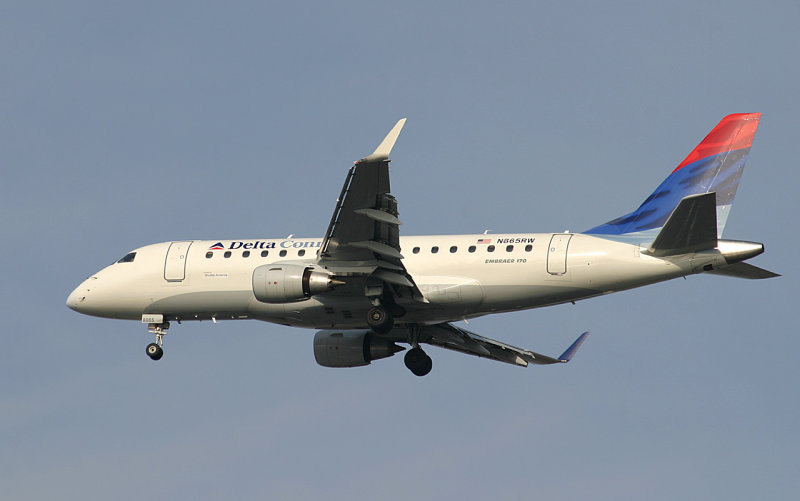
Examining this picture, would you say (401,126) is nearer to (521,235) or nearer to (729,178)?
(521,235)

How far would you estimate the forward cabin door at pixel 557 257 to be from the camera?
3672 centimetres

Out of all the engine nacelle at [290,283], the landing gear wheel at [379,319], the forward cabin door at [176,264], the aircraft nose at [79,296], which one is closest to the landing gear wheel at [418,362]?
the landing gear wheel at [379,319]

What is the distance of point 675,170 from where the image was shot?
3878 centimetres

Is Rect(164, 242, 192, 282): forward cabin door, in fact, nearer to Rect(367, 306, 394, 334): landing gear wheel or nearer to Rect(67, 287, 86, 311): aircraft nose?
Rect(67, 287, 86, 311): aircraft nose

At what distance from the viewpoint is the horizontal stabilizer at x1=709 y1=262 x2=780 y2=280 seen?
35844 mm

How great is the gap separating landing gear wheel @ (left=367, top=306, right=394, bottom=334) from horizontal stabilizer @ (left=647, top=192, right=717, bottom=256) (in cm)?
Result: 801

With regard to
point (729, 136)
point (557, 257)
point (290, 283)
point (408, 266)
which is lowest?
point (290, 283)

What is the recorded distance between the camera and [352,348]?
4219 centimetres

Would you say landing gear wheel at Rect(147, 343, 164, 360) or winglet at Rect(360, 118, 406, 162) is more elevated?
winglet at Rect(360, 118, 406, 162)

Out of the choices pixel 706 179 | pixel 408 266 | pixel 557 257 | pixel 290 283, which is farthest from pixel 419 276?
pixel 706 179

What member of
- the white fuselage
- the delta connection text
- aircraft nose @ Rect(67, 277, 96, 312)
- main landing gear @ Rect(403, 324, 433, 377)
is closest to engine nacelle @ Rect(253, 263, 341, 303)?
the white fuselage

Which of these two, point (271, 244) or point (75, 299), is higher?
point (271, 244)

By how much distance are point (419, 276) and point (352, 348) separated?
5.32 meters

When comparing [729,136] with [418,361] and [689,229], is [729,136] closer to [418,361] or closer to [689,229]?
[689,229]
